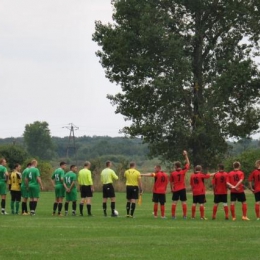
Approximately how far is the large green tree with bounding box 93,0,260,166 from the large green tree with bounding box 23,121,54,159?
117043mm

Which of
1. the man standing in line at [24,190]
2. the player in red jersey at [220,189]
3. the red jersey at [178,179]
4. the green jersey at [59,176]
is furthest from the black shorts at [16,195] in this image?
the player in red jersey at [220,189]

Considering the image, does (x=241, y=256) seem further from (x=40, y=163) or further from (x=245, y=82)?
(x=40, y=163)

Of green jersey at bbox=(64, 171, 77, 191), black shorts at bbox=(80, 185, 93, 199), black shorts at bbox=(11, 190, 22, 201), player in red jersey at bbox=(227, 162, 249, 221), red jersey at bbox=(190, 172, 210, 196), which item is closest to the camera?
player in red jersey at bbox=(227, 162, 249, 221)

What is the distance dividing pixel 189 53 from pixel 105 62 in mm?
6163

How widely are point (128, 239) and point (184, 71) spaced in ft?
133

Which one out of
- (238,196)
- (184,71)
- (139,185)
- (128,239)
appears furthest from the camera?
(184,71)

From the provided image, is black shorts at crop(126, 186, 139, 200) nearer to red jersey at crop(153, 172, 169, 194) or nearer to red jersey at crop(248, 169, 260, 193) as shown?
red jersey at crop(153, 172, 169, 194)

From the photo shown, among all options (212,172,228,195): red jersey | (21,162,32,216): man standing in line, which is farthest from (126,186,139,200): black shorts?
(21,162,32,216): man standing in line

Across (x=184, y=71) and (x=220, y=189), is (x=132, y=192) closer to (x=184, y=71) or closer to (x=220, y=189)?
(x=220, y=189)

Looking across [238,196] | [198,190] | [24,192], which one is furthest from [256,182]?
[24,192]

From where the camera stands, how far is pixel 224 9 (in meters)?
64.6

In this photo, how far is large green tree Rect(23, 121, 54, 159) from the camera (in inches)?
7175

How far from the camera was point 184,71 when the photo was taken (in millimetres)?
62656

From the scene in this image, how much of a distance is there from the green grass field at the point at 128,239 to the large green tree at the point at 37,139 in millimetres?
152255
